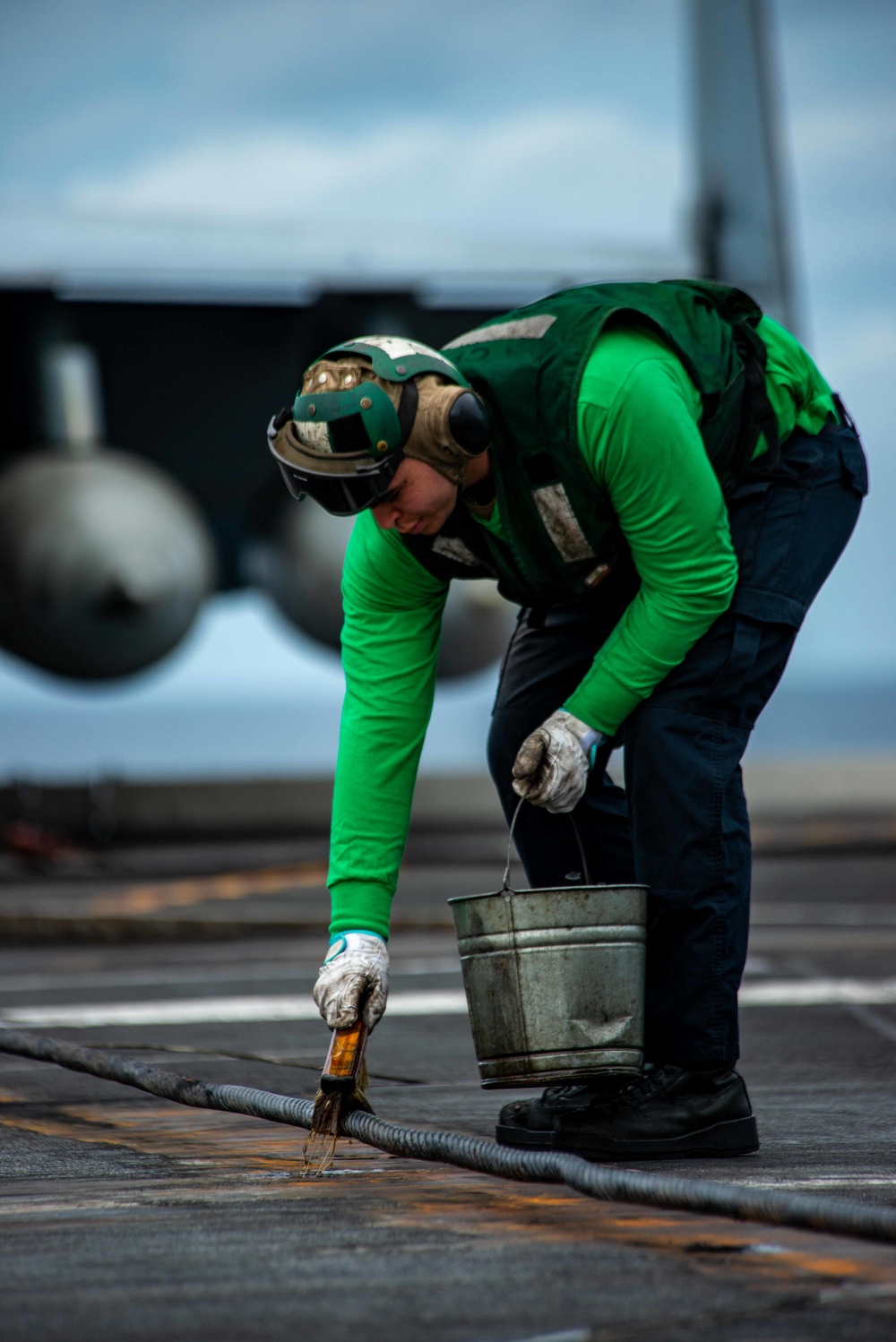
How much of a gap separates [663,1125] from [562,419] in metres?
1.10

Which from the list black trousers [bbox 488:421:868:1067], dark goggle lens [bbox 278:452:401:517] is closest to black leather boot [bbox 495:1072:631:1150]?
black trousers [bbox 488:421:868:1067]

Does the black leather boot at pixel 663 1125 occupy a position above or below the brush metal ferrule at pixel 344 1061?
below

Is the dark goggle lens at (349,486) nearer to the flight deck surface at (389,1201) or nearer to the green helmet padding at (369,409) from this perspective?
the green helmet padding at (369,409)

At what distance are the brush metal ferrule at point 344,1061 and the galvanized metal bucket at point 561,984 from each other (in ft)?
0.67

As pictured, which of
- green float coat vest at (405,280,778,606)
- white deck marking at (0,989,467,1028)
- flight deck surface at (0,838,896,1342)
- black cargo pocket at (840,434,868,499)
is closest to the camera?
flight deck surface at (0,838,896,1342)

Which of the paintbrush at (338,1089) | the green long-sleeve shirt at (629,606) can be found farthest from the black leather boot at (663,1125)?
the green long-sleeve shirt at (629,606)

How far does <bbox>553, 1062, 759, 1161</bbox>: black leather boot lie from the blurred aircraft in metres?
8.92

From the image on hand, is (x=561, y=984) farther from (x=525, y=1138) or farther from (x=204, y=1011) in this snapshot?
(x=204, y=1011)

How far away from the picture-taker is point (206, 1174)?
2.47 m

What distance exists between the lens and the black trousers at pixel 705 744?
2.69 m

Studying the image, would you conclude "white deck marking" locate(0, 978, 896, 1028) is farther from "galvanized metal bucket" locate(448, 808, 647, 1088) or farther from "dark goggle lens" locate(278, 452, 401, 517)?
"dark goggle lens" locate(278, 452, 401, 517)

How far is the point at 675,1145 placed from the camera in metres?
2.62

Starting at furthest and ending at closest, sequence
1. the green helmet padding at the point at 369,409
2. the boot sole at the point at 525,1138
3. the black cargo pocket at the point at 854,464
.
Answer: the black cargo pocket at the point at 854,464 < the boot sole at the point at 525,1138 < the green helmet padding at the point at 369,409

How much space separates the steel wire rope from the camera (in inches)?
76.1
